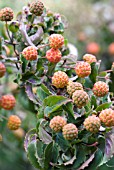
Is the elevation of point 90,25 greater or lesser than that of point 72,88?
lesser

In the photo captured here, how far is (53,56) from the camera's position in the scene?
113 centimetres

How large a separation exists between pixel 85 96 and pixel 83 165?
16 centimetres

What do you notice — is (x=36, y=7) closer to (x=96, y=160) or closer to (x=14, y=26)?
(x=14, y=26)

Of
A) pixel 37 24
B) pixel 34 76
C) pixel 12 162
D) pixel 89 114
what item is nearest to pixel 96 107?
pixel 89 114

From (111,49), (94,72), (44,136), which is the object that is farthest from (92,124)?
(111,49)

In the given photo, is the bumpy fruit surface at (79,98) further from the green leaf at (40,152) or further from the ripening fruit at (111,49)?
the ripening fruit at (111,49)

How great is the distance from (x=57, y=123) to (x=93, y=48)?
1.87m

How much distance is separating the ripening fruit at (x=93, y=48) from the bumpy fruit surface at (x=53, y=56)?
165 centimetres

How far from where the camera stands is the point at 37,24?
1.26 metres

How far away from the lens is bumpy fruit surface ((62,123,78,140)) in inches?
37.6

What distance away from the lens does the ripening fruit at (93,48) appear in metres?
2.78

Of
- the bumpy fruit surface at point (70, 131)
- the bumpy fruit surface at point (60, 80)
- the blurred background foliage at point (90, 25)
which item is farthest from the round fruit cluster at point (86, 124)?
the blurred background foliage at point (90, 25)

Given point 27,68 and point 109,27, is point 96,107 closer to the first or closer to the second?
point 27,68

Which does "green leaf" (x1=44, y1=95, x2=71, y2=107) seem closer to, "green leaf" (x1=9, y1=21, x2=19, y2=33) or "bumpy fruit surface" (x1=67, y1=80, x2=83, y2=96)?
"bumpy fruit surface" (x1=67, y1=80, x2=83, y2=96)
